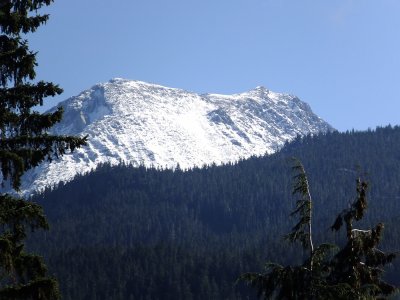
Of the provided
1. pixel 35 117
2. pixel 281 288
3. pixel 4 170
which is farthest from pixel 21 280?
pixel 281 288

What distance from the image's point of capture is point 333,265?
2403cm

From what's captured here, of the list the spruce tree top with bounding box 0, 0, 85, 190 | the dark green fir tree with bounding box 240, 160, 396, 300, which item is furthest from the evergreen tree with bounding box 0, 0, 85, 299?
the dark green fir tree with bounding box 240, 160, 396, 300

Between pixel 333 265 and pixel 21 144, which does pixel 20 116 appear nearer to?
pixel 21 144

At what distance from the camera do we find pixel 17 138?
66.3 feet

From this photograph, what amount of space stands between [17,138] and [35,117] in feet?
2.54

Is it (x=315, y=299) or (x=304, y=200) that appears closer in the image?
(x=315, y=299)

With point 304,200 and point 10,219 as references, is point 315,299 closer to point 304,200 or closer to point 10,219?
point 304,200

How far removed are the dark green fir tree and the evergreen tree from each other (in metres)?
6.73

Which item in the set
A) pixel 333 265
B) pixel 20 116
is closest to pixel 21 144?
pixel 20 116

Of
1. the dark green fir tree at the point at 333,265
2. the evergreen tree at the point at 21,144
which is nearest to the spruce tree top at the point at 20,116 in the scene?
the evergreen tree at the point at 21,144

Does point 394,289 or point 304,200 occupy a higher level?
point 304,200

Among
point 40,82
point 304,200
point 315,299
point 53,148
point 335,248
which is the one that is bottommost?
point 315,299

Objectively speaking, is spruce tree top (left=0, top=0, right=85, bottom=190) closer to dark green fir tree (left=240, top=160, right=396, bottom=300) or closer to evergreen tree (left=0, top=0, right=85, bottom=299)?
evergreen tree (left=0, top=0, right=85, bottom=299)

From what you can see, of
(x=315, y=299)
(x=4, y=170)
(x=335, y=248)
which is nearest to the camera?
(x=4, y=170)
